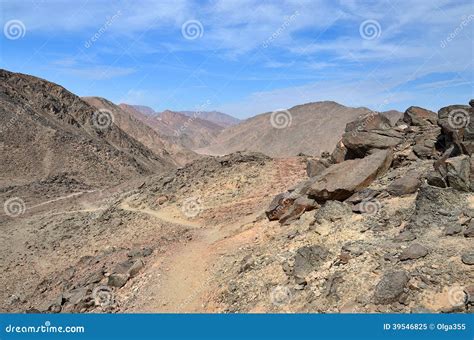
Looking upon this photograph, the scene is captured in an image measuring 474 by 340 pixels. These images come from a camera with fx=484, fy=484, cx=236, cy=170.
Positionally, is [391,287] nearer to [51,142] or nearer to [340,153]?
[340,153]

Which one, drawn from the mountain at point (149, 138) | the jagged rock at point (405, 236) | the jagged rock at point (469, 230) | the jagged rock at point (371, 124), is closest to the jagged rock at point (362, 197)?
the jagged rock at point (405, 236)

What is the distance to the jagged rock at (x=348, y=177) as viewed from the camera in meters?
14.0

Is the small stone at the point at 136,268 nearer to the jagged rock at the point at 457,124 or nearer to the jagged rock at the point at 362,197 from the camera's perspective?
the jagged rock at the point at 362,197

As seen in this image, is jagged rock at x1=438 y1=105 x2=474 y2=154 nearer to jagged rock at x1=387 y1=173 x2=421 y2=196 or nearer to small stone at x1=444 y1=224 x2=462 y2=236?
jagged rock at x1=387 y1=173 x2=421 y2=196

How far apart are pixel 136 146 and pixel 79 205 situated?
102ft

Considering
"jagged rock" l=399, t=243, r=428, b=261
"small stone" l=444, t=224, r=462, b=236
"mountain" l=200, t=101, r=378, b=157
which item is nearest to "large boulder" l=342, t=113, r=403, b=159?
"small stone" l=444, t=224, r=462, b=236

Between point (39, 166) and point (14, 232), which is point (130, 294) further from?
point (39, 166)

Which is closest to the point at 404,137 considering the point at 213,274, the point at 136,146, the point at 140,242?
the point at 213,274

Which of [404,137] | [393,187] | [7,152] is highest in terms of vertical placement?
[7,152]

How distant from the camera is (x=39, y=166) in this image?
3950 cm

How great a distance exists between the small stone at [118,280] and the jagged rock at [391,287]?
26.1 ft

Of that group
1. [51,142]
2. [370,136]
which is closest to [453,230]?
[370,136]

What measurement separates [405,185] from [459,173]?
1407 mm

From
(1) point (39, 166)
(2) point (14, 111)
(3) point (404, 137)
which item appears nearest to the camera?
(3) point (404, 137)
